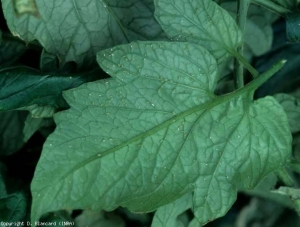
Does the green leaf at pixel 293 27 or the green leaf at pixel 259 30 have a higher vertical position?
the green leaf at pixel 293 27

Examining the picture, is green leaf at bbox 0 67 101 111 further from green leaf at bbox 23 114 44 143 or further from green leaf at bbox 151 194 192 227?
green leaf at bbox 151 194 192 227

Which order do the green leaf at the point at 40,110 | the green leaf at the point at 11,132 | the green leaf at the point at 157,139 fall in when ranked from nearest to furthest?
the green leaf at the point at 157,139, the green leaf at the point at 40,110, the green leaf at the point at 11,132

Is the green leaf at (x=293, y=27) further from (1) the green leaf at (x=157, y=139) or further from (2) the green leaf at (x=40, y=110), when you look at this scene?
(2) the green leaf at (x=40, y=110)

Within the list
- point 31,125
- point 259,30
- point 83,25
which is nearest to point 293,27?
point 259,30

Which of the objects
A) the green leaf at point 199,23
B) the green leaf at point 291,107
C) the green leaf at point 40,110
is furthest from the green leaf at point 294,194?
the green leaf at point 40,110

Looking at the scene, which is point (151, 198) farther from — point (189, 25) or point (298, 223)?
point (298, 223)

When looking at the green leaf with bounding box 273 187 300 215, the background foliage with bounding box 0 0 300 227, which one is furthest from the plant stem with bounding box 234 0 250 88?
the green leaf with bounding box 273 187 300 215

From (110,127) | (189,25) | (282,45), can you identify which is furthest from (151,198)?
(282,45)

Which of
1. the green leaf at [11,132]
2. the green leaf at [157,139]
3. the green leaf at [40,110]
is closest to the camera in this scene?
the green leaf at [157,139]
